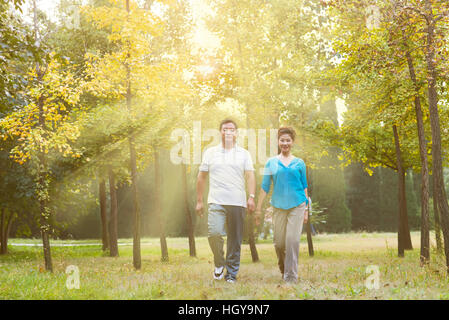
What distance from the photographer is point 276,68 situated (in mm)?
14523

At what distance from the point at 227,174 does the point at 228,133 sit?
643 millimetres

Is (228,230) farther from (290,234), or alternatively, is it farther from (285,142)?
(285,142)

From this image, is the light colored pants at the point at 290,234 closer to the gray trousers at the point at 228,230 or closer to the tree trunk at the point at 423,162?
the gray trousers at the point at 228,230

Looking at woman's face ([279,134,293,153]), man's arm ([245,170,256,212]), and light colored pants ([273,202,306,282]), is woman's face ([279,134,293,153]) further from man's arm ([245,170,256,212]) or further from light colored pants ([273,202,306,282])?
light colored pants ([273,202,306,282])

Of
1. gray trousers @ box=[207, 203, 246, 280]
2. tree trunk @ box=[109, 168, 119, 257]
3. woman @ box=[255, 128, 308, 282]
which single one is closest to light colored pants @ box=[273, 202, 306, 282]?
woman @ box=[255, 128, 308, 282]

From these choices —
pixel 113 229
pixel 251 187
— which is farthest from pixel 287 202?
pixel 113 229

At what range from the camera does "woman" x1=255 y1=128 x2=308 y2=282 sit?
668cm

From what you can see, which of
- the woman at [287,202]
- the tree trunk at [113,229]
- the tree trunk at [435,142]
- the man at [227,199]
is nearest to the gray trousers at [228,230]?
the man at [227,199]

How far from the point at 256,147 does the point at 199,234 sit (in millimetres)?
20875

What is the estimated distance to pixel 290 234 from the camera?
21.9 feet

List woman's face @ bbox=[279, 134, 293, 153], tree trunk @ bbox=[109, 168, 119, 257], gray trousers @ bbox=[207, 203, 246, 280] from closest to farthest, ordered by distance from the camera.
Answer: gray trousers @ bbox=[207, 203, 246, 280], woman's face @ bbox=[279, 134, 293, 153], tree trunk @ bbox=[109, 168, 119, 257]

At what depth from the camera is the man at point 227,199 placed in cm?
657
